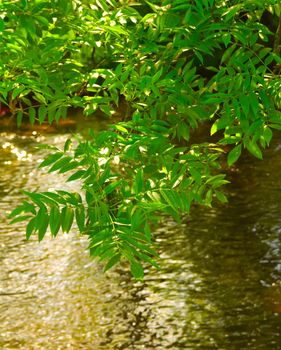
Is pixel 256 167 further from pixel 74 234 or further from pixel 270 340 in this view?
pixel 270 340

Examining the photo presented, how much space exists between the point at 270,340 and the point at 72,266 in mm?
3571

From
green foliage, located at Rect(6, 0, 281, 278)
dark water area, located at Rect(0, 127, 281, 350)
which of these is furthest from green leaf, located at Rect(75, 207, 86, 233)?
dark water area, located at Rect(0, 127, 281, 350)

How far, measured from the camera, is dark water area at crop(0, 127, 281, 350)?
9.54 m

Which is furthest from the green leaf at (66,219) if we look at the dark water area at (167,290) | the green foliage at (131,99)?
the dark water area at (167,290)

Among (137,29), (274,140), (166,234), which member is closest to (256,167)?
(274,140)

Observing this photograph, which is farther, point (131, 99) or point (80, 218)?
point (131, 99)

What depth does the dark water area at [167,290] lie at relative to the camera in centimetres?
954

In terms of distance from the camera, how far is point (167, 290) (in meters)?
10.7

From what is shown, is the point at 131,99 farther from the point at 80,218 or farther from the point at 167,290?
the point at 167,290

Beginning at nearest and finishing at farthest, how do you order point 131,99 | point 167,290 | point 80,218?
point 80,218, point 131,99, point 167,290

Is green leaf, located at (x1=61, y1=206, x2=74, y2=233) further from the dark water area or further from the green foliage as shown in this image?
the dark water area

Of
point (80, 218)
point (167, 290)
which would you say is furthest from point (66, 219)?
point (167, 290)

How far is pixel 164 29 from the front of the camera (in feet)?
15.2

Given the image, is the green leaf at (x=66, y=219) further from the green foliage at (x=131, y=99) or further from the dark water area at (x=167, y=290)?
the dark water area at (x=167, y=290)
